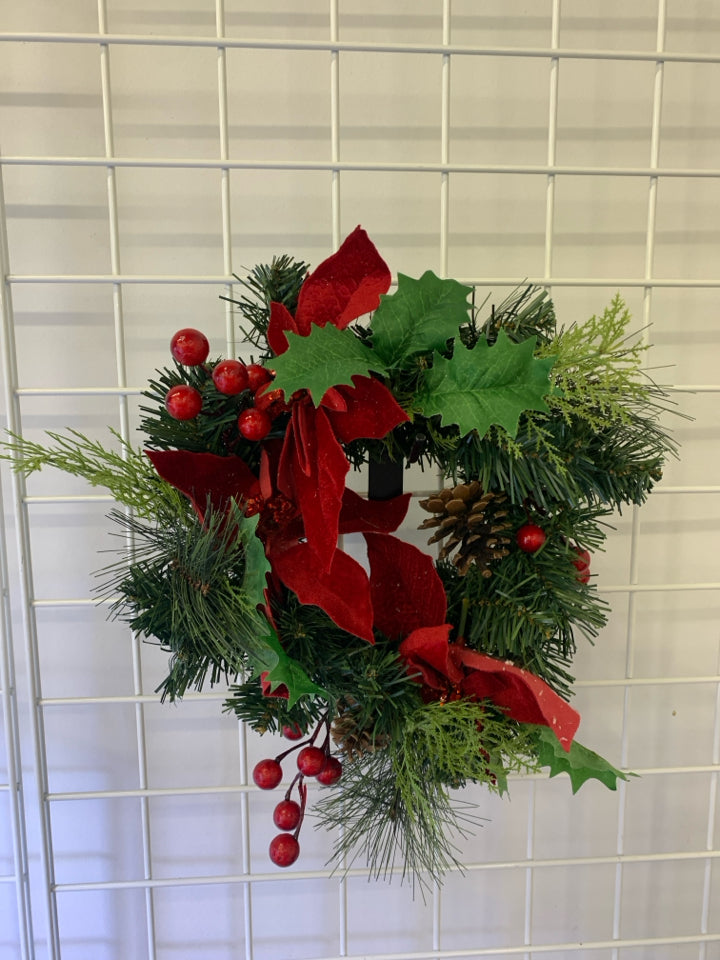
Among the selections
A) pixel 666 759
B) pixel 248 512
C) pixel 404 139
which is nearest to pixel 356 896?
pixel 666 759

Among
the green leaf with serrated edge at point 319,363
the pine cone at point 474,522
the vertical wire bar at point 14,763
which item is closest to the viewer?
the green leaf with serrated edge at point 319,363

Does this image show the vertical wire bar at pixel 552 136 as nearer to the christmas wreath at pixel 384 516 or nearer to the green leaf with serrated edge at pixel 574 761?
the christmas wreath at pixel 384 516

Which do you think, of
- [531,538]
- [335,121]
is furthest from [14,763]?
[335,121]

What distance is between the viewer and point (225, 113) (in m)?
0.47

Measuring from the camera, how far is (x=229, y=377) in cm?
33

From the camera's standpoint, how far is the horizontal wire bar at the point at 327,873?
0.58 m

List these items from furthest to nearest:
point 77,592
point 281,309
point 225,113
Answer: point 77,592, point 225,113, point 281,309

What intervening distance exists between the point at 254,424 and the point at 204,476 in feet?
0.17

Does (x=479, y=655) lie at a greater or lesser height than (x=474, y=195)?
lesser

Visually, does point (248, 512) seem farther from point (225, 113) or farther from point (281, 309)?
point (225, 113)

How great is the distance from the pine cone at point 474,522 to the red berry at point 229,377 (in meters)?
0.16

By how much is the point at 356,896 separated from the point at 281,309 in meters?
0.59

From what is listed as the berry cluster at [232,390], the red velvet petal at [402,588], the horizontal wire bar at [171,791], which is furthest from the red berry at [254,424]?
the horizontal wire bar at [171,791]

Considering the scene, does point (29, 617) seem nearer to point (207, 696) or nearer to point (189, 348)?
point (207, 696)
